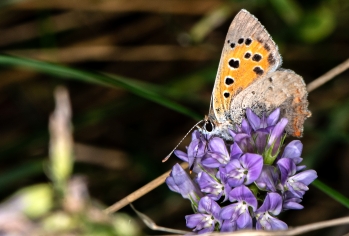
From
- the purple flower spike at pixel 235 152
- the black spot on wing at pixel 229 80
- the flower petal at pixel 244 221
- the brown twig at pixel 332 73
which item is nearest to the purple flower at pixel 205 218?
the flower petal at pixel 244 221

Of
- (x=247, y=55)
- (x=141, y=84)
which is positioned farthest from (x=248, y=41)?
(x=141, y=84)

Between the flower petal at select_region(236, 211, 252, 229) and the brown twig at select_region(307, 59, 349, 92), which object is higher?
the brown twig at select_region(307, 59, 349, 92)

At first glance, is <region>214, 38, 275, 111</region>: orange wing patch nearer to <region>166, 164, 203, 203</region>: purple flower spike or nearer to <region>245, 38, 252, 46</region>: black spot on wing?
<region>245, 38, 252, 46</region>: black spot on wing

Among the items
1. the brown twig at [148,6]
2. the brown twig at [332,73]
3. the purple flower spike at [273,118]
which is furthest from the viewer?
the brown twig at [148,6]

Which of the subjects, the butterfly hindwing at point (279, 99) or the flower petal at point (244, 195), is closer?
the flower petal at point (244, 195)

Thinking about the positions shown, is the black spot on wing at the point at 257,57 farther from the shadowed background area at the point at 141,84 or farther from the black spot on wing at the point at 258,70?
the shadowed background area at the point at 141,84

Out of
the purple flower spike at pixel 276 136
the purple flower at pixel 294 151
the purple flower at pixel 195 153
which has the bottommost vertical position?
the purple flower at pixel 294 151

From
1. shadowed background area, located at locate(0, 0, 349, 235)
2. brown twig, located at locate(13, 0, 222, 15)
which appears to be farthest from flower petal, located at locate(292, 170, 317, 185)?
brown twig, located at locate(13, 0, 222, 15)
